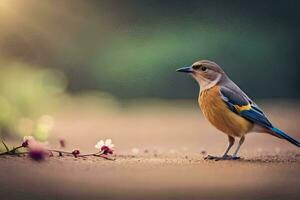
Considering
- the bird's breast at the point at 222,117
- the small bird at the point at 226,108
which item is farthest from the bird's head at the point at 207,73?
the bird's breast at the point at 222,117

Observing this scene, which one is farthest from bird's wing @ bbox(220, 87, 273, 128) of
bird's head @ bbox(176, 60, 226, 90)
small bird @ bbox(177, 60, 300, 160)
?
bird's head @ bbox(176, 60, 226, 90)

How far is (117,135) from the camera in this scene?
312 inches

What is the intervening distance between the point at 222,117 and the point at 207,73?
37 centimetres

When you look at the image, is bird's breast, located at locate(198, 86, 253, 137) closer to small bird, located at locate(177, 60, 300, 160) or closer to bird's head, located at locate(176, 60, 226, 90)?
small bird, located at locate(177, 60, 300, 160)

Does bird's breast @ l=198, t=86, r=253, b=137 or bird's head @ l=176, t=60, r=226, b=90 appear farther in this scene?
bird's head @ l=176, t=60, r=226, b=90

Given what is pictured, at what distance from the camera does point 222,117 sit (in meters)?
4.71

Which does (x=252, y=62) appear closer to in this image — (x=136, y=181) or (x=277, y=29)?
(x=277, y=29)

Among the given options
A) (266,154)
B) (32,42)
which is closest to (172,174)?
(266,154)

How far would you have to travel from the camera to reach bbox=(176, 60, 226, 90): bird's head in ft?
15.9

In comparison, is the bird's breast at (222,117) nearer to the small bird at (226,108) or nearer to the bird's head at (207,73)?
the small bird at (226,108)

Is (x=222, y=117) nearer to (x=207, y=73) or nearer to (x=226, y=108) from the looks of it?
(x=226, y=108)

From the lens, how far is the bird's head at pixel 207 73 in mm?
4840

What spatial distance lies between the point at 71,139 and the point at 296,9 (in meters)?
4.27

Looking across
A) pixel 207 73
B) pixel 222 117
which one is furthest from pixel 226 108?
pixel 207 73
